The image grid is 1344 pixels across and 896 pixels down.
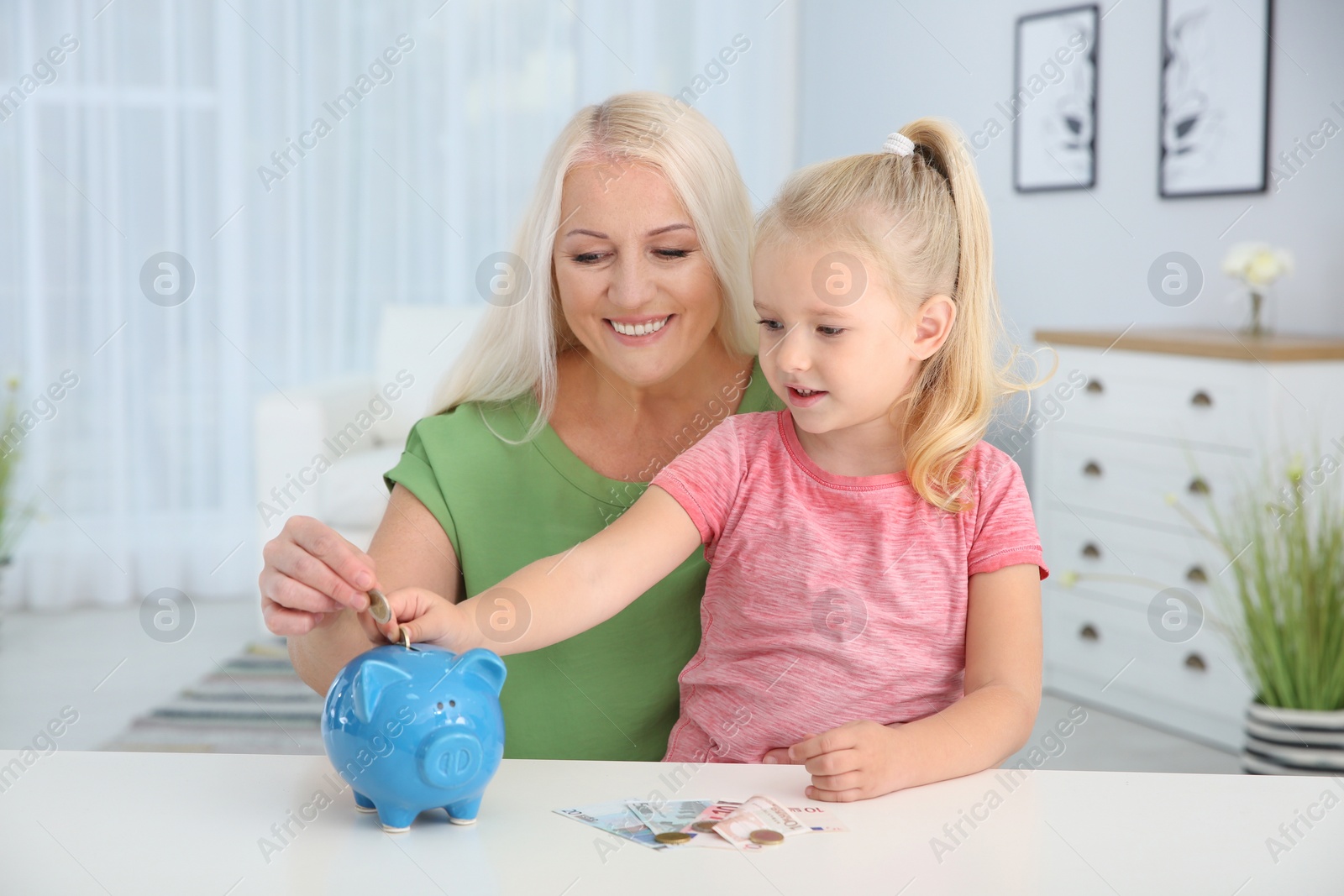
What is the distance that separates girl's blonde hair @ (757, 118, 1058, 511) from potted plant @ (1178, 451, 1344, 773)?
161cm

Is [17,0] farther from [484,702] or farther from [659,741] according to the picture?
[484,702]

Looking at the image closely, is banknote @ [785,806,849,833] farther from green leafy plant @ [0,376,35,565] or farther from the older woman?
green leafy plant @ [0,376,35,565]

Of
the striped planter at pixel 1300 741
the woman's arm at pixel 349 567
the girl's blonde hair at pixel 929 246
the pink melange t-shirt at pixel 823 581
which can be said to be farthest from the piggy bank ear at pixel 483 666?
the striped planter at pixel 1300 741

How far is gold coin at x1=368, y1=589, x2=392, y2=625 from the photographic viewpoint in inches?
33.9

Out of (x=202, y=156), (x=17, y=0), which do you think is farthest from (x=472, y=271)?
(x=17, y=0)

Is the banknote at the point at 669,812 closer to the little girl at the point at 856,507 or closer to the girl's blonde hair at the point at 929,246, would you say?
the little girl at the point at 856,507

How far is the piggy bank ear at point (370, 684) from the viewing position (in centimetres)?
79

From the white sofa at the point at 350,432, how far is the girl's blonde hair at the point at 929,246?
2.20 meters

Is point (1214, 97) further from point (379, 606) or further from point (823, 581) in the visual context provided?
point (379, 606)

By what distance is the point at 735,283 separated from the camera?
1416 millimetres

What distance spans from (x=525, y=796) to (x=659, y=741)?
0.54m

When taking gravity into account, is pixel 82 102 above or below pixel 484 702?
above

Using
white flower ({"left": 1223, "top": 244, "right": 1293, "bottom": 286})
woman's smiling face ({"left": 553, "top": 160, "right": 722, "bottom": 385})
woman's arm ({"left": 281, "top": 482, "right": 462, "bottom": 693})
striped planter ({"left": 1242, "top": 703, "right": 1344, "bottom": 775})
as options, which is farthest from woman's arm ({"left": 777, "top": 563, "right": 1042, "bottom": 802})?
white flower ({"left": 1223, "top": 244, "right": 1293, "bottom": 286})

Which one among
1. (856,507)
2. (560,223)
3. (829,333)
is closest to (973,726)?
(856,507)
